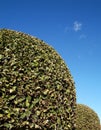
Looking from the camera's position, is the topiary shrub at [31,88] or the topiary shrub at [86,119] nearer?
the topiary shrub at [31,88]

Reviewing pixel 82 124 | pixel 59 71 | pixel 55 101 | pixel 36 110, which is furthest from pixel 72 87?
pixel 82 124

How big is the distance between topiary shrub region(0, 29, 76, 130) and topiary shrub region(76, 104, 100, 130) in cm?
785

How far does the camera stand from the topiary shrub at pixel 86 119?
15.9m

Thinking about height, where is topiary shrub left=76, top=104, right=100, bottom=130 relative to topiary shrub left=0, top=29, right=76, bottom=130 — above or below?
above

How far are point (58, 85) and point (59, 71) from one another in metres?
0.57

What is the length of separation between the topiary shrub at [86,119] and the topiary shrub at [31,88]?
7.85 metres

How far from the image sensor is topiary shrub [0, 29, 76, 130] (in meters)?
6.46

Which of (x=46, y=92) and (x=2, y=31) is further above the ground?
(x=2, y=31)

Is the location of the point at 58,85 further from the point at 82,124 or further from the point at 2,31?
the point at 82,124

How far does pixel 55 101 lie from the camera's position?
23.7 ft

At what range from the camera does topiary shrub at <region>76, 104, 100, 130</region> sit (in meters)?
15.9

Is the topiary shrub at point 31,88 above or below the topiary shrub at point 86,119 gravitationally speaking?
below

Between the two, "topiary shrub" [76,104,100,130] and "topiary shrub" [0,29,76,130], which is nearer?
"topiary shrub" [0,29,76,130]

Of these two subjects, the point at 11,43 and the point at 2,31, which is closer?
the point at 11,43
